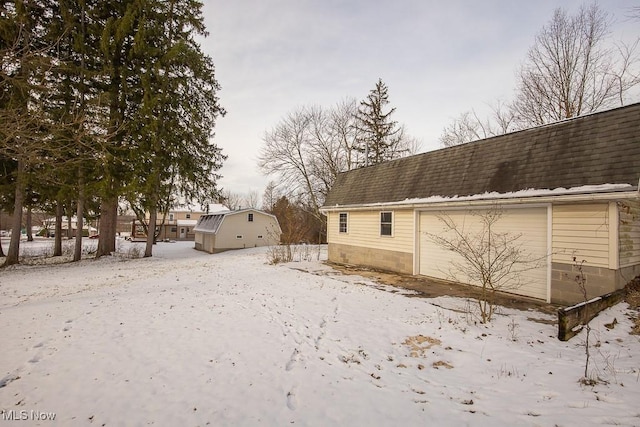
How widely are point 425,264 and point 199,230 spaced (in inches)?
990

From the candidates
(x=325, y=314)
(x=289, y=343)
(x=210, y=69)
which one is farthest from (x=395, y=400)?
(x=210, y=69)

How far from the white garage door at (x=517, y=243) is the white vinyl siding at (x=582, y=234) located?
35cm

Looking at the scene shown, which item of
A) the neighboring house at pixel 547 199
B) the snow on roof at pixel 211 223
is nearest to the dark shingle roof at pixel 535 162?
the neighboring house at pixel 547 199

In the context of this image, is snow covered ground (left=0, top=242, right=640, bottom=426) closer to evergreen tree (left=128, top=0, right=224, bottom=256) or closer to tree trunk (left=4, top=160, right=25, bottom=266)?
evergreen tree (left=128, top=0, right=224, bottom=256)

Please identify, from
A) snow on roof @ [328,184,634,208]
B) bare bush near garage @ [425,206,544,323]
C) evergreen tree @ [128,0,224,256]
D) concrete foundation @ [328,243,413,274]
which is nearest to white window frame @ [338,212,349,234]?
concrete foundation @ [328,243,413,274]

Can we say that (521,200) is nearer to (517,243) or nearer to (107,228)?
(517,243)

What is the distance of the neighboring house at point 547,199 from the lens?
663 cm

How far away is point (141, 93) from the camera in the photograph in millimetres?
16453

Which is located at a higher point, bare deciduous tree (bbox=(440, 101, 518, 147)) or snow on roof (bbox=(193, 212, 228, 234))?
bare deciduous tree (bbox=(440, 101, 518, 147))

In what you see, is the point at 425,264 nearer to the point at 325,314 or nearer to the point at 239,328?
the point at 325,314

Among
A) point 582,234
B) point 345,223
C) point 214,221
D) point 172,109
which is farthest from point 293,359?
point 214,221

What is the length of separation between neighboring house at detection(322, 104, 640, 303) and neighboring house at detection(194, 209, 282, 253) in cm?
1576

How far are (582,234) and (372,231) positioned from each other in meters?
7.39

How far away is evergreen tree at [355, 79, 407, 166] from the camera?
1155 inches
